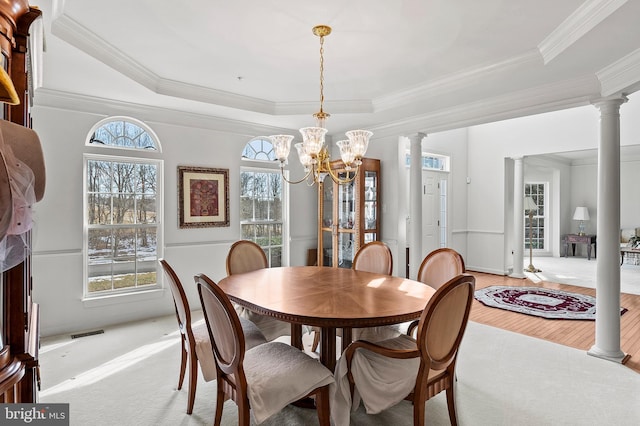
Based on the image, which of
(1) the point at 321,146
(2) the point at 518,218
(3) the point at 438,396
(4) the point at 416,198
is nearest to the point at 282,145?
(1) the point at 321,146

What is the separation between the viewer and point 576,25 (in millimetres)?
2443

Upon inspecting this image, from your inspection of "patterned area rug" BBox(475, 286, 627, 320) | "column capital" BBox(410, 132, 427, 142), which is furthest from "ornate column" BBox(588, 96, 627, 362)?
"column capital" BBox(410, 132, 427, 142)

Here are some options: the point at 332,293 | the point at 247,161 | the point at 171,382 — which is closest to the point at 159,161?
the point at 247,161

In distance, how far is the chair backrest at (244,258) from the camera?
138 inches

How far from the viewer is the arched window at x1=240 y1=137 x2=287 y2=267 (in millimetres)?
5098

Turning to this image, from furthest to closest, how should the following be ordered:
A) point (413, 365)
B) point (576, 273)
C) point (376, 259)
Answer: point (576, 273) < point (376, 259) < point (413, 365)

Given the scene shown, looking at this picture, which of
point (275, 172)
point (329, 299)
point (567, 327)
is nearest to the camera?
point (329, 299)

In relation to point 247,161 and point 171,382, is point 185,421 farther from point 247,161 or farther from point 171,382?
point 247,161

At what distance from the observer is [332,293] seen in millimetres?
2453

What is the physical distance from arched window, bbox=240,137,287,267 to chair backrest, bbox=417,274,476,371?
359cm

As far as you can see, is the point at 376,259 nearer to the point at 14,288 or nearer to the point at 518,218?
the point at 14,288

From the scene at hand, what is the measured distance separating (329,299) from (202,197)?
9.45ft

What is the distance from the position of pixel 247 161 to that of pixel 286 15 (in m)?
2.75

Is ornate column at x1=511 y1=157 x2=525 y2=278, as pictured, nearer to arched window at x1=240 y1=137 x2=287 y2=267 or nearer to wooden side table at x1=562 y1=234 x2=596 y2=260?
wooden side table at x1=562 y1=234 x2=596 y2=260
